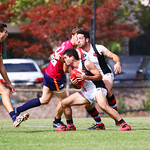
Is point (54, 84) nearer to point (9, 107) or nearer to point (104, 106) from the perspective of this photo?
point (9, 107)

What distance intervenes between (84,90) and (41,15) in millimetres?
12617

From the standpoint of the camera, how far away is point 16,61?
18.3 meters

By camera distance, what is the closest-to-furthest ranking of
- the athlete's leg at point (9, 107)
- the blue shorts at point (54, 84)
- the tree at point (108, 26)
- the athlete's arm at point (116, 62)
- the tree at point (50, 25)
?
the athlete's leg at point (9, 107) < the athlete's arm at point (116, 62) < the blue shorts at point (54, 84) < the tree at point (50, 25) < the tree at point (108, 26)

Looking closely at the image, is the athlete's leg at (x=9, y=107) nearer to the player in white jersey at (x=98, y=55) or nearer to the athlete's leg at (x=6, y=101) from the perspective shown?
the athlete's leg at (x=6, y=101)

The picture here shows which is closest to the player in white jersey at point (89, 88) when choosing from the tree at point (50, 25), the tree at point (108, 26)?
the tree at point (50, 25)

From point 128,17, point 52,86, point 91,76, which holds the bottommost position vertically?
point 128,17

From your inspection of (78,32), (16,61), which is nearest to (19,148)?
(78,32)

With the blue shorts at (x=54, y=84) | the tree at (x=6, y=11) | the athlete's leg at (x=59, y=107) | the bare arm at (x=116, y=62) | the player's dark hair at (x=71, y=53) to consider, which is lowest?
the tree at (x=6, y=11)

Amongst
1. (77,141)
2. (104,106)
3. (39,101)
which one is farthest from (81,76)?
(39,101)

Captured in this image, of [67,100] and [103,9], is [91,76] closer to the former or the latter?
[67,100]

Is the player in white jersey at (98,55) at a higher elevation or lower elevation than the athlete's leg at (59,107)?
higher

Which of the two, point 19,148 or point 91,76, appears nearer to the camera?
point 19,148

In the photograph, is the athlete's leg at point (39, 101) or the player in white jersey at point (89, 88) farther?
the athlete's leg at point (39, 101)

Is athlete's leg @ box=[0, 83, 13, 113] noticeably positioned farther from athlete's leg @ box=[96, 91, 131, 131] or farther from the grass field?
athlete's leg @ box=[96, 91, 131, 131]
